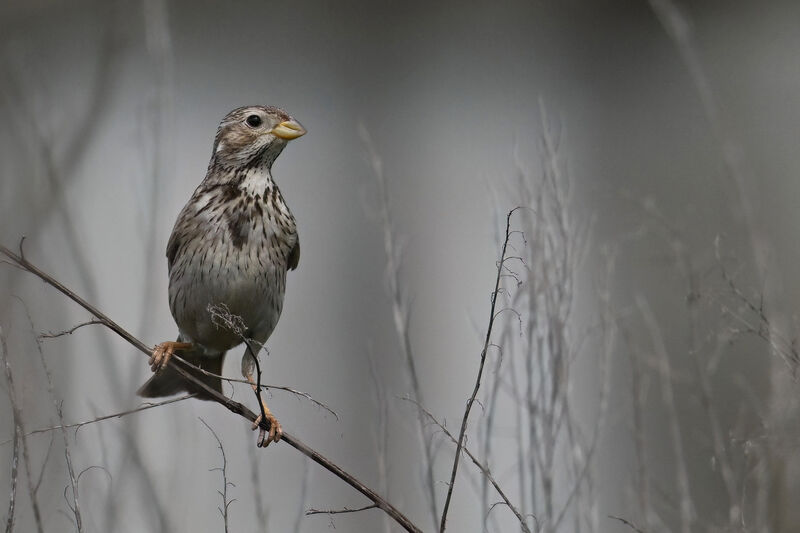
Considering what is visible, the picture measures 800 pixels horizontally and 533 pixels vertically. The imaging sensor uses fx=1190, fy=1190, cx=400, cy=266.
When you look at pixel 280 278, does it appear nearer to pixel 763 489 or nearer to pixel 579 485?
pixel 579 485

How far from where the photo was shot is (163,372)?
4648 mm

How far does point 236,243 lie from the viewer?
430cm

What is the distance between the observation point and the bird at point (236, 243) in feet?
14.0

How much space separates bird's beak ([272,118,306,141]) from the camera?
436 cm

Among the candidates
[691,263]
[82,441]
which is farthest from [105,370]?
[691,263]

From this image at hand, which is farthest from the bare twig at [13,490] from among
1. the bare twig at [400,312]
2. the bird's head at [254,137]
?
the bird's head at [254,137]

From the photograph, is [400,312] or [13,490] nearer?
[13,490]

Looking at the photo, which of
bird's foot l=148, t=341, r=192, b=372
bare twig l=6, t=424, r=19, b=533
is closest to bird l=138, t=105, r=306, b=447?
bird's foot l=148, t=341, r=192, b=372

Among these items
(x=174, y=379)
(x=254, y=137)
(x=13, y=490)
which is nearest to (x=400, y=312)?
(x=254, y=137)

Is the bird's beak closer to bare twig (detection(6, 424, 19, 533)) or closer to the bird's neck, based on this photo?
the bird's neck

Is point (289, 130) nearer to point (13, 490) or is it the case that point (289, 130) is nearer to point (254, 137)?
point (254, 137)

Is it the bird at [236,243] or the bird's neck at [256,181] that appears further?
the bird's neck at [256,181]

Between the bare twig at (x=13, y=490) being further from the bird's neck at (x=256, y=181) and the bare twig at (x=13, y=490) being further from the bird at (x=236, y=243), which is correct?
the bird's neck at (x=256, y=181)

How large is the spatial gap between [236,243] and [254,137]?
0.44m
